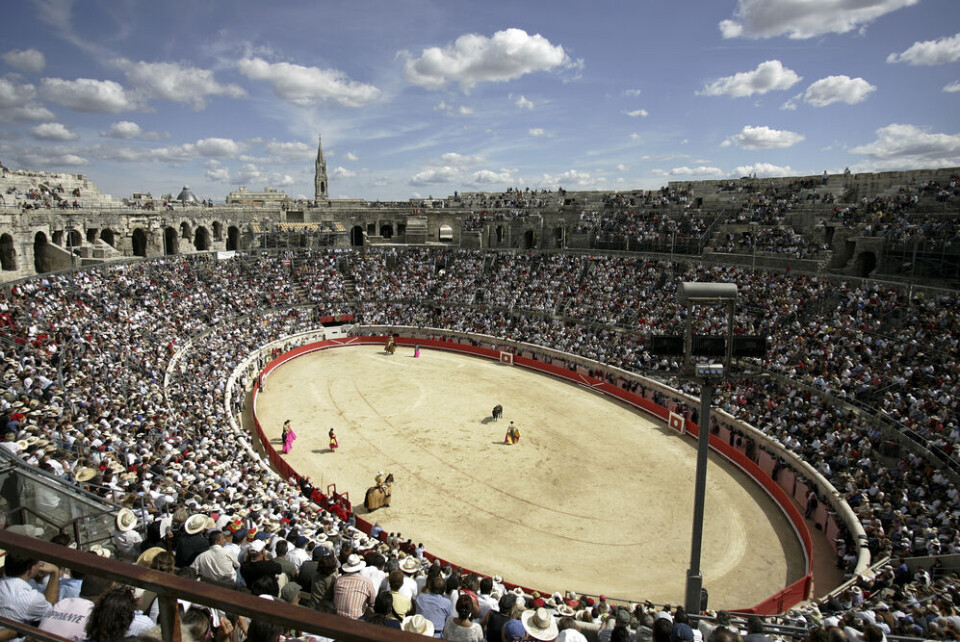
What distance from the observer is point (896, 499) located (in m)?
17.2

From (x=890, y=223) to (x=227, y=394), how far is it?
121 feet

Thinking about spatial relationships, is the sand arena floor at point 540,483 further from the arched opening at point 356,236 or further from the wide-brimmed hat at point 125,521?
the arched opening at point 356,236

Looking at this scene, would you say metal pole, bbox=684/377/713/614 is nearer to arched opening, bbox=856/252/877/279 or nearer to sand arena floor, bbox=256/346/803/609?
sand arena floor, bbox=256/346/803/609

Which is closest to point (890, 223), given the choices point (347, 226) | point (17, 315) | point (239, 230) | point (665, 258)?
point (665, 258)

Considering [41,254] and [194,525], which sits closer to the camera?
[194,525]

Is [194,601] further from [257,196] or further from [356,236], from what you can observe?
[257,196]

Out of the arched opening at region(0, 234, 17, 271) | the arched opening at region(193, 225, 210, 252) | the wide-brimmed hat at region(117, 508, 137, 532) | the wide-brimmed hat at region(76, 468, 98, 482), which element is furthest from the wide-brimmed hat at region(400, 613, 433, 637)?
the arched opening at region(193, 225, 210, 252)

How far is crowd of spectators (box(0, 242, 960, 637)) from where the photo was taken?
13406 mm

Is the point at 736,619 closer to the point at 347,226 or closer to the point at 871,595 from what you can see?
the point at 871,595

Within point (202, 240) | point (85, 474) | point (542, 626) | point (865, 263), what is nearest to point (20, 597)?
point (542, 626)

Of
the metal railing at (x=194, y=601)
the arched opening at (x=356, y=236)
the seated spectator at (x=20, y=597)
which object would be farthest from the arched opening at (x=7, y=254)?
the metal railing at (x=194, y=601)

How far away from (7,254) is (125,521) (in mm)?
33428

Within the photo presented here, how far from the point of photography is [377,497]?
64.7ft

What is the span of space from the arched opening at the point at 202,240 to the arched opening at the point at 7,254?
17832 mm
